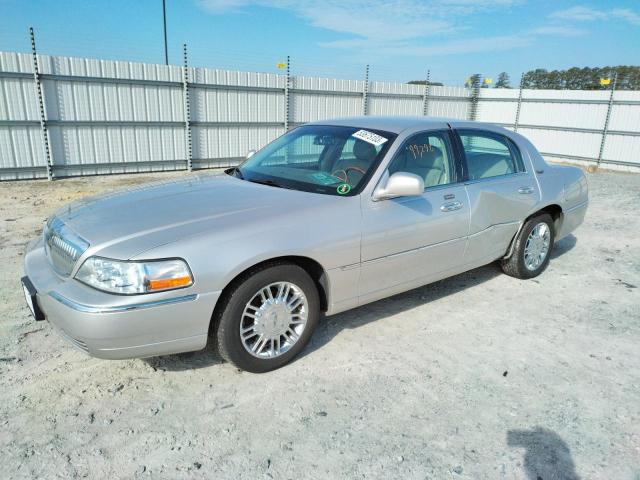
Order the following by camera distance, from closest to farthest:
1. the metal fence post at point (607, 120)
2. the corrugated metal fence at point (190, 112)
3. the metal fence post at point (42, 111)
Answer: the metal fence post at point (42, 111)
the corrugated metal fence at point (190, 112)
the metal fence post at point (607, 120)

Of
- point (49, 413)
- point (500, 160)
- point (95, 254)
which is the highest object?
point (500, 160)

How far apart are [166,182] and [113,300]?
1.64 m

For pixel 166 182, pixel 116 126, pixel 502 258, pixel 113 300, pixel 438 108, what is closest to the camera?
pixel 113 300

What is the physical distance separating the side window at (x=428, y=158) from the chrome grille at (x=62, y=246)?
223cm

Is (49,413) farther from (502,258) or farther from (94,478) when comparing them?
(502,258)

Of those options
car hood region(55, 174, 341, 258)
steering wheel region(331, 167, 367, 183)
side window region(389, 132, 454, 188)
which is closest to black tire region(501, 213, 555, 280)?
side window region(389, 132, 454, 188)

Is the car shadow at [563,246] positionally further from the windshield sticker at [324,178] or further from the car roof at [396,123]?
the windshield sticker at [324,178]

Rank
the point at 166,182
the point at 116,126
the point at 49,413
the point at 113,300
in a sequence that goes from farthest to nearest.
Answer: the point at 116,126, the point at 166,182, the point at 49,413, the point at 113,300

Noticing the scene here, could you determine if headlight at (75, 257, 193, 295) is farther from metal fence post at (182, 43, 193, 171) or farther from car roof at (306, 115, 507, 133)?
metal fence post at (182, 43, 193, 171)

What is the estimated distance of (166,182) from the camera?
395 cm

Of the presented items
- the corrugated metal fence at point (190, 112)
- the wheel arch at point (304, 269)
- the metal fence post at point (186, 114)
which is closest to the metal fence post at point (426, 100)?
the corrugated metal fence at point (190, 112)

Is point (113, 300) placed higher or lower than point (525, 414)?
higher

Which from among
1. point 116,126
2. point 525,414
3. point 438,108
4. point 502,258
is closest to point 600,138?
point 438,108

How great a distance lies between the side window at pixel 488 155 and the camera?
14.0ft
